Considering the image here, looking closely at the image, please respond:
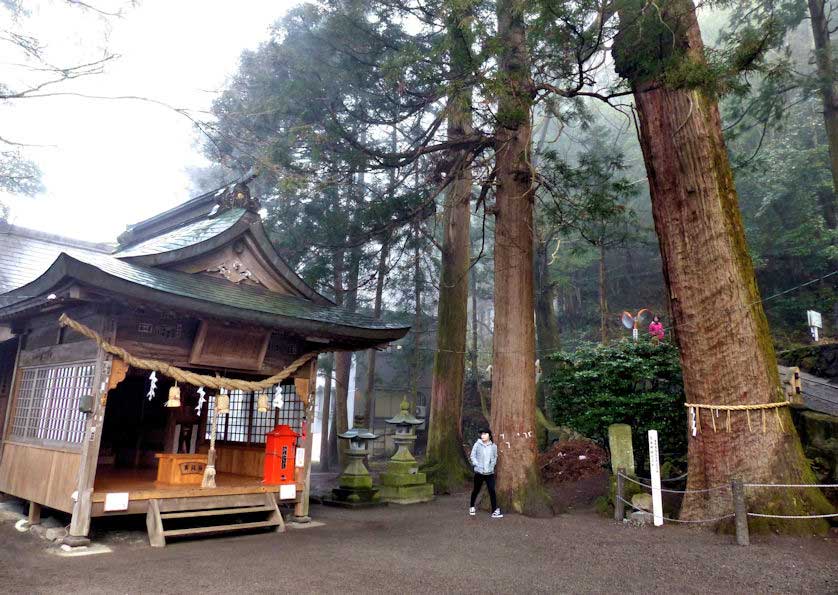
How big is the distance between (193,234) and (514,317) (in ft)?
19.1

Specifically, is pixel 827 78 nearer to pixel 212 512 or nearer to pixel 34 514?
pixel 212 512

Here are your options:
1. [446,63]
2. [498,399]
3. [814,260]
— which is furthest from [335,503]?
[814,260]

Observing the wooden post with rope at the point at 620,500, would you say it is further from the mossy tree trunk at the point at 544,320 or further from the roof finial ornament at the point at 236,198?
the mossy tree trunk at the point at 544,320

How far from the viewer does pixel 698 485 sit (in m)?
7.75

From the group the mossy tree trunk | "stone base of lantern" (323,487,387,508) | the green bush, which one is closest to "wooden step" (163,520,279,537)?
"stone base of lantern" (323,487,387,508)

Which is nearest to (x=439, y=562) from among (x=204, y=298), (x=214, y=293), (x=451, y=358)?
(x=204, y=298)

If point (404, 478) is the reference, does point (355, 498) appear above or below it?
below

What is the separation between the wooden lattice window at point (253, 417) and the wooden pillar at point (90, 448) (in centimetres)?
287

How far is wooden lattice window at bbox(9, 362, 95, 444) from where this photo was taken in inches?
297

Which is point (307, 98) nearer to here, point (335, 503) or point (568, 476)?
point (335, 503)

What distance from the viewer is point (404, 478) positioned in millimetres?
11742

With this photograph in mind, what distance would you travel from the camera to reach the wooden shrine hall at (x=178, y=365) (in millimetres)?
6918

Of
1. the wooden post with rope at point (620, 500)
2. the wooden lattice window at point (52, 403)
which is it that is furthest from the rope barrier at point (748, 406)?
the wooden lattice window at point (52, 403)

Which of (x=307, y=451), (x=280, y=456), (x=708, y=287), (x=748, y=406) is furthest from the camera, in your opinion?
(x=307, y=451)
